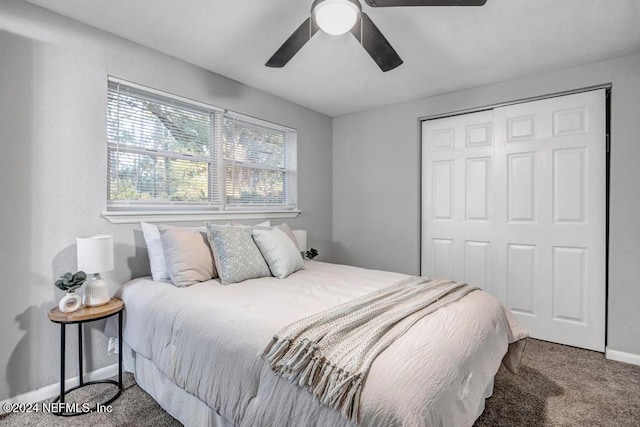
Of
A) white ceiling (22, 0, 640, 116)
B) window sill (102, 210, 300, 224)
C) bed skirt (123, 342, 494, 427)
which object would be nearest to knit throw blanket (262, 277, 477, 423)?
bed skirt (123, 342, 494, 427)

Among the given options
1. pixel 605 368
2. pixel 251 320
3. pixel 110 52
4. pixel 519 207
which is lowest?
pixel 605 368

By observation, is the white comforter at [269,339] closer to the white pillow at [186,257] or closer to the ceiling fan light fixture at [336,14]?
the white pillow at [186,257]

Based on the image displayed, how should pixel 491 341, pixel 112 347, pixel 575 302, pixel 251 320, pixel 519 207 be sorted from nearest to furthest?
pixel 251 320, pixel 491 341, pixel 112 347, pixel 575 302, pixel 519 207

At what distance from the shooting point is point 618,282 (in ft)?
8.55

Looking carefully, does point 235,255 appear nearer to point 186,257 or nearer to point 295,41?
point 186,257

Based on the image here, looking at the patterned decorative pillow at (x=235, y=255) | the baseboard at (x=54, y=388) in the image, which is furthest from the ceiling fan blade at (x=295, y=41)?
the baseboard at (x=54, y=388)

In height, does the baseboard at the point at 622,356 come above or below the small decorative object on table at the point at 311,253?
below

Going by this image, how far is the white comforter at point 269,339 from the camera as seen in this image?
1.10 meters

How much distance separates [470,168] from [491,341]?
2.17m

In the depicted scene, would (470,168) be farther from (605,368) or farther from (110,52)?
(110,52)

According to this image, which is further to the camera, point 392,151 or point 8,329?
point 392,151

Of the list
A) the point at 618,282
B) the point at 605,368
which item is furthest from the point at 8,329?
the point at 618,282

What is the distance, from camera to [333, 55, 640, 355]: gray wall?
2.56m

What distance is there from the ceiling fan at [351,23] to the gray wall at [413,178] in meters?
1.51
